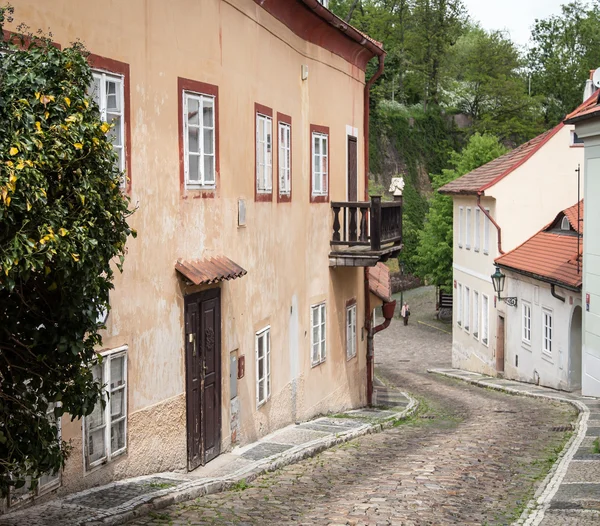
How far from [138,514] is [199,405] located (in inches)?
119

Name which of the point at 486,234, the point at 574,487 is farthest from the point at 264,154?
the point at 486,234

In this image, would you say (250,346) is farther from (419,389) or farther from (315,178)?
(419,389)

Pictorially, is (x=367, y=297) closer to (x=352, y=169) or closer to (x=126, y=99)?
(x=352, y=169)

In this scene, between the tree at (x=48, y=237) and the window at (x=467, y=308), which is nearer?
the tree at (x=48, y=237)

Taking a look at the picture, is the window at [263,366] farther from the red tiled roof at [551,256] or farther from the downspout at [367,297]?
the red tiled roof at [551,256]

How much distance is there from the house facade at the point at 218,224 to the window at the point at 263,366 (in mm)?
33

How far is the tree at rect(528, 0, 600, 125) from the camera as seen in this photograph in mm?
71750

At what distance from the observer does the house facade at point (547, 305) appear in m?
23.1

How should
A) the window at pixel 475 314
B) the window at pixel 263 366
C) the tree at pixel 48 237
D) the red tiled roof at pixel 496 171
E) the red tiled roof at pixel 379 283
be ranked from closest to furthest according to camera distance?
the tree at pixel 48 237 → the window at pixel 263 366 → the red tiled roof at pixel 379 283 → the red tiled roof at pixel 496 171 → the window at pixel 475 314

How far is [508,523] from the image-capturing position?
926cm

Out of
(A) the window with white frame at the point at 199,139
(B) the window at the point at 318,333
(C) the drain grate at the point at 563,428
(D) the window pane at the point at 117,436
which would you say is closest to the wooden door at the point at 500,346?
(C) the drain grate at the point at 563,428

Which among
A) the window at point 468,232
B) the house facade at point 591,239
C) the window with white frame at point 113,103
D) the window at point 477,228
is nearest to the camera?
the window with white frame at point 113,103

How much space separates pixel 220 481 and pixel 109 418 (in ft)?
5.52

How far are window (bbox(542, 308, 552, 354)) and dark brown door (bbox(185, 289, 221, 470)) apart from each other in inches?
575
